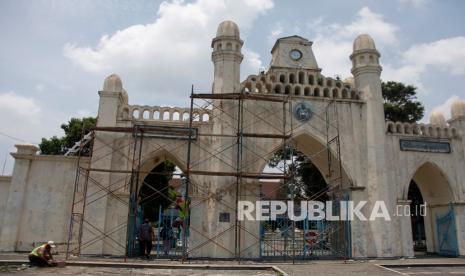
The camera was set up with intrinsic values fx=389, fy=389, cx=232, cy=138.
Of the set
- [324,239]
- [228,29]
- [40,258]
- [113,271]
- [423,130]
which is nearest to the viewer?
[113,271]

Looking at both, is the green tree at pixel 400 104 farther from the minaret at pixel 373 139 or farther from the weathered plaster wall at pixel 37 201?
the weathered plaster wall at pixel 37 201

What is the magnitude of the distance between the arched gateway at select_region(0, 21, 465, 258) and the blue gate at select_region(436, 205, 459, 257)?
4 cm

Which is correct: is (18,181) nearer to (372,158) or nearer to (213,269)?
(213,269)

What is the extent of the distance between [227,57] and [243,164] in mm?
4141

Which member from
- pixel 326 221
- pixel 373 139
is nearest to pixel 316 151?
pixel 373 139

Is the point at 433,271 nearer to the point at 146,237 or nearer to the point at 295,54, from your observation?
the point at 146,237

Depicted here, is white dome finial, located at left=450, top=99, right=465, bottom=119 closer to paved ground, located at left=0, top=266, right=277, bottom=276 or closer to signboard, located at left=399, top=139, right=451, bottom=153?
signboard, located at left=399, top=139, right=451, bottom=153

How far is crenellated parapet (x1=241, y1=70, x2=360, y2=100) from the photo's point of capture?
15008 mm

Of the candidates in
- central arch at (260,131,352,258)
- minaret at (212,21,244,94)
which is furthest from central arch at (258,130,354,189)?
minaret at (212,21,244,94)

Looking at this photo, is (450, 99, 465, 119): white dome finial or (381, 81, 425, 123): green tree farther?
(381, 81, 425, 123): green tree

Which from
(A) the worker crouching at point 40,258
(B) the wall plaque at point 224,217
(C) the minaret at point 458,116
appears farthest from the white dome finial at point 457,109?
(A) the worker crouching at point 40,258

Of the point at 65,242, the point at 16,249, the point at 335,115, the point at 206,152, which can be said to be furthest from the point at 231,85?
the point at 16,249

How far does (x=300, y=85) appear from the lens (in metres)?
15.2

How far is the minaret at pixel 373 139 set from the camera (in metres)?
14.0
